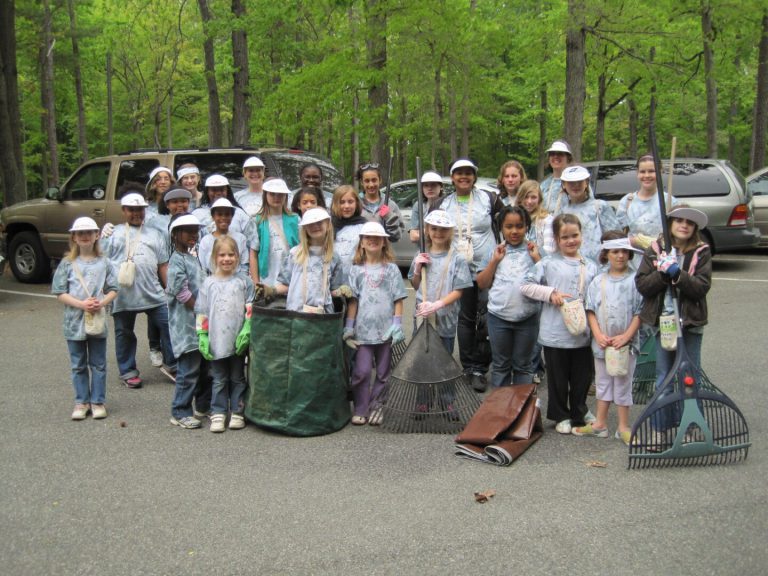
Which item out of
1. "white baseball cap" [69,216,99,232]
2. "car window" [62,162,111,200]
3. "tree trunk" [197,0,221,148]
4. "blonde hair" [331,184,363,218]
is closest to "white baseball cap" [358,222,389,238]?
"blonde hair" [331,184,363,218]

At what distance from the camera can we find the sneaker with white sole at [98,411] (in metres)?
5.82

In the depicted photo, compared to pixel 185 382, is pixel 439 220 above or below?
above

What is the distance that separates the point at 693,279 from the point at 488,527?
6.60ft

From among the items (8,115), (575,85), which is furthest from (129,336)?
(8,115)

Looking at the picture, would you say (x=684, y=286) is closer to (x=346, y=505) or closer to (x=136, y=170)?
(x=346, y=505)

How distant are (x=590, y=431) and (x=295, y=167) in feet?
21.3

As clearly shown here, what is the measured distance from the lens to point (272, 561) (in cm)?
356

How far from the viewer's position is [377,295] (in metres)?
5.60

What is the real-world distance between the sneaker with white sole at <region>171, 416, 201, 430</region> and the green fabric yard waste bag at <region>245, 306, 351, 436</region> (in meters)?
0.50

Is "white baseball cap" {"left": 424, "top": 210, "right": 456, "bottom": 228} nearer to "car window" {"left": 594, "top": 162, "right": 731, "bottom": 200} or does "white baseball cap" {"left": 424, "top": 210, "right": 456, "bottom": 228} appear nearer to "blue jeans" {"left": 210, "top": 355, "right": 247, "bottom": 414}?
"blue jeans" {"left": 210, "top": 355, "right": 247, "bottom": 414}

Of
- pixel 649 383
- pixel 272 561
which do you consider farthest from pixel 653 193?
pixel 272 561

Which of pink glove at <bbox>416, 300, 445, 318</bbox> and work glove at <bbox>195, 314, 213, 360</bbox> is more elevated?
pink glove at <bbox>416, 300, 445, 318</bbox>

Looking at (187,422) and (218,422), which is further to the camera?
(187,422)

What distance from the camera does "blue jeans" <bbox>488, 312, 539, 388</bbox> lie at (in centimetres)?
568
